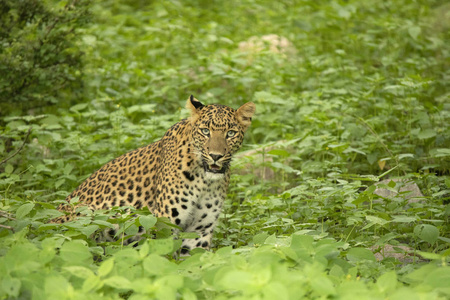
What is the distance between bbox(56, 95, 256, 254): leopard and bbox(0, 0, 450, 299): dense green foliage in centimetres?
51

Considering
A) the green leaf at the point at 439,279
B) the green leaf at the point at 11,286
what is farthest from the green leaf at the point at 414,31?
the green leaf at the point at 11,286

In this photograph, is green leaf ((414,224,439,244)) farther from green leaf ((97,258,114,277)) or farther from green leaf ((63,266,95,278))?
green leaf ((63,266,95,278))

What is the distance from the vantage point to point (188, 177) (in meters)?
6.11

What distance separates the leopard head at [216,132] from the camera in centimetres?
606

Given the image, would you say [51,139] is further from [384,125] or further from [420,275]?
[420,275]

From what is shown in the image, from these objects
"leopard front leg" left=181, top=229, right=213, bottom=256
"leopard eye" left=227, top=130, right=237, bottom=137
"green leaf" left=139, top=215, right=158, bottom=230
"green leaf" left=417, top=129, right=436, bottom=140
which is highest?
"leopard eye" left=227, top=130, right=237, bottom=137

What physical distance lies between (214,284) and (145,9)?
14.3m

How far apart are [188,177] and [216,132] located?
0.54 metres

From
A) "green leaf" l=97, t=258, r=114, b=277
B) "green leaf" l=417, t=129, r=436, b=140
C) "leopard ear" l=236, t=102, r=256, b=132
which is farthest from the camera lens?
"green leaf" l=417, t=129, r=436, b=140

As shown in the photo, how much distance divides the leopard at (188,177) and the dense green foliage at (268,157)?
1.68 feet

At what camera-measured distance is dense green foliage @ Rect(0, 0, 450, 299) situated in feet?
12.8

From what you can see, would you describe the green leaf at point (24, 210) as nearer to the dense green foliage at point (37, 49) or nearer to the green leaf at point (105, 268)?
the green leaf at point (105, 268)

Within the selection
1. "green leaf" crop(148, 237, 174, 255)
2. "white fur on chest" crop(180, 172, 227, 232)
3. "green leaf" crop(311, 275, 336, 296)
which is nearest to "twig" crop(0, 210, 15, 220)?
"green leaf" crop(148, 237, 174, 255)

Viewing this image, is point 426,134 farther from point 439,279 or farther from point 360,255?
point 439,279
